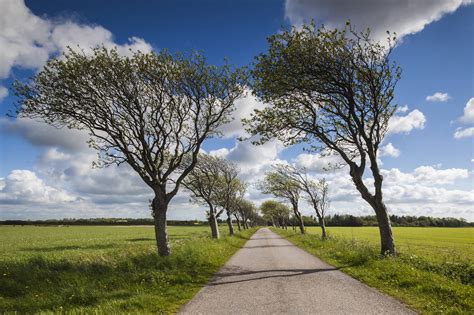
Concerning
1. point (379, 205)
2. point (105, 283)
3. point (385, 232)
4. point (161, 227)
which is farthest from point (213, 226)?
point (105, 283)

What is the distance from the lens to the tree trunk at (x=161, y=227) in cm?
1831

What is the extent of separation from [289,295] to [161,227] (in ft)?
35.4

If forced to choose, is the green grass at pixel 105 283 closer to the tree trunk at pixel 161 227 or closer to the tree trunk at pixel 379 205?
the tree trunk at pixel 161 227

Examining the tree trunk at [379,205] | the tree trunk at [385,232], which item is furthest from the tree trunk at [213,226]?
the tree trunk at [385,232]

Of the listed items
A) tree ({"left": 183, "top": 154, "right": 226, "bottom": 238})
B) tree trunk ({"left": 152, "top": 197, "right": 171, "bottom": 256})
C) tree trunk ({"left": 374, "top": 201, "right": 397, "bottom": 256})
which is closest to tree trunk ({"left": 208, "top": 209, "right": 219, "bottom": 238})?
tree ({"left": 183, "top": 154, "right": 226, "bottom": 238})

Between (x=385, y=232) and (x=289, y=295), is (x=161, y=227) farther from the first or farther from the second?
(x=385, y=232)

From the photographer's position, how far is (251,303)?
9.09m

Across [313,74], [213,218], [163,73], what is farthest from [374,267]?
[213,218]

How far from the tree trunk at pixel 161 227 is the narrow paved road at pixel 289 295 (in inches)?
208

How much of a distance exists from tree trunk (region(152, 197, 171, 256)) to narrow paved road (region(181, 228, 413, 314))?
17.3 feet

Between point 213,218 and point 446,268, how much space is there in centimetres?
2722

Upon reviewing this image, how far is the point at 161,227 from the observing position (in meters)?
18.7

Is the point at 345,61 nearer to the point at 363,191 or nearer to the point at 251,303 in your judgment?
the point at 363,191

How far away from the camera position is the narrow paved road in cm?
838
